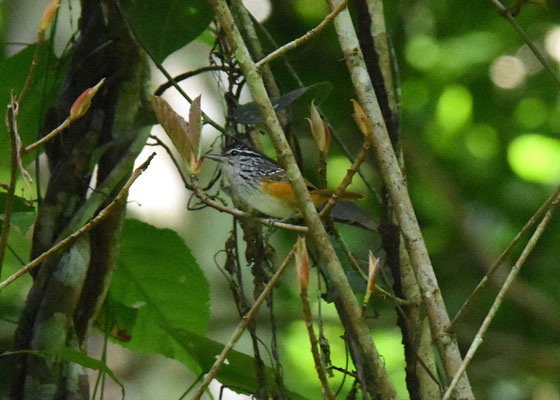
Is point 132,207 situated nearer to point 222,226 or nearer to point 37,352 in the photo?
point 222,226

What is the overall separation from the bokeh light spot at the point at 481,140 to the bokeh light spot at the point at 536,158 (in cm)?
12

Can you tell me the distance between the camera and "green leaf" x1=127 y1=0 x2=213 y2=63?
2180mm

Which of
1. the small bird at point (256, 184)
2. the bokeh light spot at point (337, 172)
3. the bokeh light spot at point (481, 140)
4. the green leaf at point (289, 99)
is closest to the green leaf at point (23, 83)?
the small bird at point (256, 184)

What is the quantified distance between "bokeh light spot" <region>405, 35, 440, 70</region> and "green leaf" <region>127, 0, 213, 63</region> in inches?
83.3

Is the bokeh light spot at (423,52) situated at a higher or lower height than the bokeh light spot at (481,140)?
higher

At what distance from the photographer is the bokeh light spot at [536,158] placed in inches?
161

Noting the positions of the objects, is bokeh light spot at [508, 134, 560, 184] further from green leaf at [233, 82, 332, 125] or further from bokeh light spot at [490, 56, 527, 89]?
green leaf at [233, 82, 332, 125]

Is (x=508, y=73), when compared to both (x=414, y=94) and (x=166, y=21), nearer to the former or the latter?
(x=414, y=94)

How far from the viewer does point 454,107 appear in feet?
13.8

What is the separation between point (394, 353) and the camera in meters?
3.98

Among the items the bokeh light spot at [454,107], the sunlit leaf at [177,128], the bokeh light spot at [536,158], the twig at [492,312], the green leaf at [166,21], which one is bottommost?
→ the twig at [492,312]

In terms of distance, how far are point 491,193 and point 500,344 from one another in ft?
2.68

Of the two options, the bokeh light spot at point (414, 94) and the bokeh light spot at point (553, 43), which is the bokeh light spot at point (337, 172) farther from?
the bokeh light spot at point (553, 43)

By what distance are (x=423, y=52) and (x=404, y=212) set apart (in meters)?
2.62
